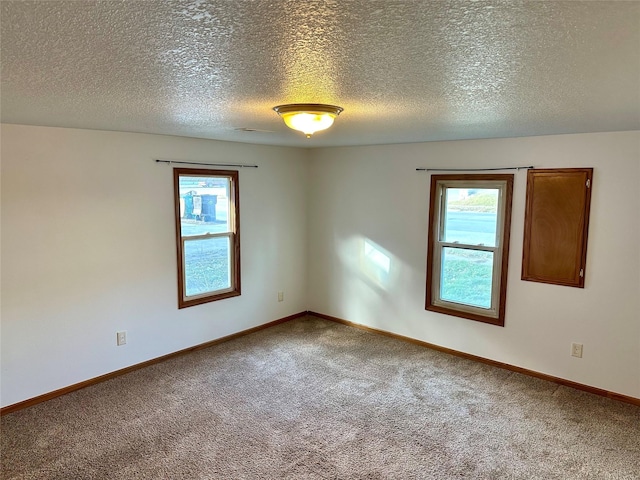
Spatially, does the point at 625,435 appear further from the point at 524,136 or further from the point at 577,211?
the point at 524,136

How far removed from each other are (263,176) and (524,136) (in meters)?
2.77

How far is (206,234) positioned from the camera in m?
4.53

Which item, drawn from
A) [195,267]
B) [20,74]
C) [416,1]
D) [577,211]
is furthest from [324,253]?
[416,1]

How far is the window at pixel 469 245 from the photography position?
404cm

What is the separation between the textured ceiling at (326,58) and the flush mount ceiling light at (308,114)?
8cm

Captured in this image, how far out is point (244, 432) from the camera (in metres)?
3.01

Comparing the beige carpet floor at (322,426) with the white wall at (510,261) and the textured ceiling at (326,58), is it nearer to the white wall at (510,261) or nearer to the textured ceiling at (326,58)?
the white wall at (510,261)

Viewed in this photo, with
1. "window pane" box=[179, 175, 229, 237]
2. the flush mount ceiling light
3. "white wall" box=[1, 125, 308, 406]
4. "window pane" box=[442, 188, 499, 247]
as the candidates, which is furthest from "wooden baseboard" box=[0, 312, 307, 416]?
the flush mount ceiling light

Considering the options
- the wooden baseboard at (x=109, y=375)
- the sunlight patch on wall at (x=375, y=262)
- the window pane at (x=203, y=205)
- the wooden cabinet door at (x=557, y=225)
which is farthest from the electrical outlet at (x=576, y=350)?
the window pane at (x=203, y=205)

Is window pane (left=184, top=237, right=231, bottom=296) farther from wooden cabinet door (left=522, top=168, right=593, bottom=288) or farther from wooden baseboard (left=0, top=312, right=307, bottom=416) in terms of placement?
wooden cabinet door (left=522, top=168, right=593, bottom=288)

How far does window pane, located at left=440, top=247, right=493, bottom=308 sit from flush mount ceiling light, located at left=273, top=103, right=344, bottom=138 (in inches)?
98.7

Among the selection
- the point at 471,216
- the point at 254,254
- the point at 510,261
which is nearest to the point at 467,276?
the point at 510,261

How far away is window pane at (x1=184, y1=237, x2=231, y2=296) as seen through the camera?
14.6ft

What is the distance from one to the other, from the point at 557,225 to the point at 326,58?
3.03 metres
